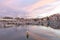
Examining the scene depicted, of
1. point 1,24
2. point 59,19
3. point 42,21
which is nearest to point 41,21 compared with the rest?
point 42,21

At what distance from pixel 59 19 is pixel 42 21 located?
56.3ft

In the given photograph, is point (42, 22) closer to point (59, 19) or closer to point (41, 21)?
point (41, 21)

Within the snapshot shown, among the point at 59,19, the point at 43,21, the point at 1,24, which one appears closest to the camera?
the point at 1,24

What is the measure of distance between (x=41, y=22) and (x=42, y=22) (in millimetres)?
1118

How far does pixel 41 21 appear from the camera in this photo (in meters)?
88.2

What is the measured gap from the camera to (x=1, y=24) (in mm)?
59719

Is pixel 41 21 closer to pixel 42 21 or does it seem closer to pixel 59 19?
pixel 42 21

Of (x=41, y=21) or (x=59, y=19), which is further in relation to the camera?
(x=41, y=21)

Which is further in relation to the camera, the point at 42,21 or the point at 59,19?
the point at 42,21

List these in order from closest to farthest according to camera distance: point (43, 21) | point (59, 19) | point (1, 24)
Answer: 1. point (1, 24)
2. point (59, 19)
3. point (43, 21)

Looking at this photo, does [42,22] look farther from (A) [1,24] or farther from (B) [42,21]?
(A) [1,24]

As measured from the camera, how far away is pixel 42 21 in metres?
88.5

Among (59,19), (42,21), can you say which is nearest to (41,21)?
(42,21)

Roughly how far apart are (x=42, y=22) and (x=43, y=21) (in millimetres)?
3653
